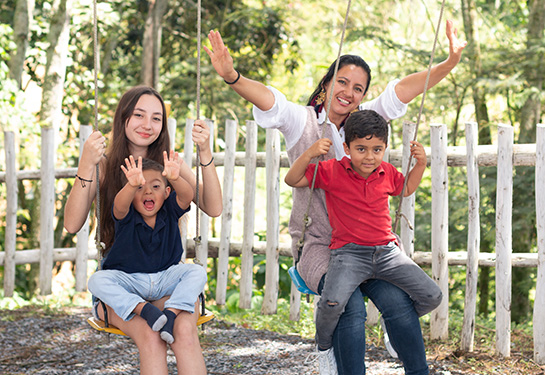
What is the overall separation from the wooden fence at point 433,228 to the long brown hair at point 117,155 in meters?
0.51

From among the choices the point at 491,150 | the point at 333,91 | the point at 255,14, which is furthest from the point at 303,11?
the point at 333,91

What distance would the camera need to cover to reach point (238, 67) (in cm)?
900

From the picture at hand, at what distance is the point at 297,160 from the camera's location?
296cm

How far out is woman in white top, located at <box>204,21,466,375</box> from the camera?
2.79 meters

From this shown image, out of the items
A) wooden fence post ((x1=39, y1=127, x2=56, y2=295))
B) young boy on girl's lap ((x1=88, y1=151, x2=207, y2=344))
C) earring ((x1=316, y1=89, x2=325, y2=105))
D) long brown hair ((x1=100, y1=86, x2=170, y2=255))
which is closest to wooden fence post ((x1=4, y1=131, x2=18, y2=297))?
wooden fence post ((x1=39, y1=127, x2=56, y2=295))

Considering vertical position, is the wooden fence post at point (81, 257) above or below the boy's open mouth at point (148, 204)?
below

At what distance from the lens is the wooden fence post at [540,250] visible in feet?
12.6

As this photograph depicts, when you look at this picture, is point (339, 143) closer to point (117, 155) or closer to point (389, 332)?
point (389, 332)

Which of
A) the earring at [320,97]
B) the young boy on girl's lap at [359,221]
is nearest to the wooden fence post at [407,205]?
the earring at [320,97]

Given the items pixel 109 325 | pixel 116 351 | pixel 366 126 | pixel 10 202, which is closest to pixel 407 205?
pixel 366 126

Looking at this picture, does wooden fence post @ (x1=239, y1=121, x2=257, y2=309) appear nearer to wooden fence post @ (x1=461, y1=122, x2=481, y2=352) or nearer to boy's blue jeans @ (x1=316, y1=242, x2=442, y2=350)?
wooden fence post @ (x1=461, y1=122, x2=481, y2=352)

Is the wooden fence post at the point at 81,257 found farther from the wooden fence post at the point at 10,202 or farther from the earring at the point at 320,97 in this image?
the earring at the point at 320,97

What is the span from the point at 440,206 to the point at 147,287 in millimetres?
2212

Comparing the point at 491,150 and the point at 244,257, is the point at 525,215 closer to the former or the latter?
the point at 491,150
